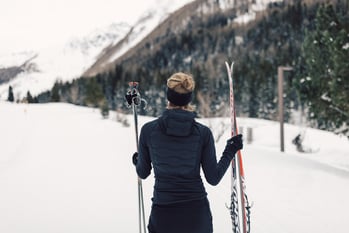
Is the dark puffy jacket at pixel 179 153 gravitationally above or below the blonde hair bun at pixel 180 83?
below

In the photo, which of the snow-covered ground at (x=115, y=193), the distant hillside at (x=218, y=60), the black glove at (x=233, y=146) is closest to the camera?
the black glove at (x=233, y=146)

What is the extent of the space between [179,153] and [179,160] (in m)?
0.04

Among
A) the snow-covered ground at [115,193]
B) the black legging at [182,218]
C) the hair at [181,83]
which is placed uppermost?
the hair at [181,83]

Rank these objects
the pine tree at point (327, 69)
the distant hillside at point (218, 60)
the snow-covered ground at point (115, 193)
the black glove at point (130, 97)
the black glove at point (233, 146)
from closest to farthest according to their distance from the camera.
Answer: the black glove at point (233, 146) < the black glove at point (130, 97) < the snow-covered ground at point (115, 193) < the pine tree at point (327, 69) < the distant hillside at point (218, 60)

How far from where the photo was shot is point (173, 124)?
7.69 ft

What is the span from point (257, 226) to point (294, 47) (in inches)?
3688

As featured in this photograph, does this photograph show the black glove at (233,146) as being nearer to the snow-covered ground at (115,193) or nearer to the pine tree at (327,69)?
the snow-covered ground at (115,193)

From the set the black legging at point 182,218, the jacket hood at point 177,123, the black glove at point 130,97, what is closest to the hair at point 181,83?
the jacket hood at point 177,123

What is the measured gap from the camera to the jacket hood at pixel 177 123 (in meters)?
2.34

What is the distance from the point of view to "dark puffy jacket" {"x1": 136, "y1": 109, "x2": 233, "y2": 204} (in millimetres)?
2350

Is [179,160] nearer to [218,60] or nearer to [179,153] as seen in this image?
[179,153]

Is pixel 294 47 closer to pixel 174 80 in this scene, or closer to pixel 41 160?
pixel 41 160

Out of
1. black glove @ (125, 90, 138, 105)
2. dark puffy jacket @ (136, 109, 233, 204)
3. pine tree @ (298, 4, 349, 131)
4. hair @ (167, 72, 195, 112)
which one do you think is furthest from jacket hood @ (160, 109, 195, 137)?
pine tree @ (298, 4, 349, 131)

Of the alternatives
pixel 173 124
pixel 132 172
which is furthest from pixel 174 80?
pixel 132 172
